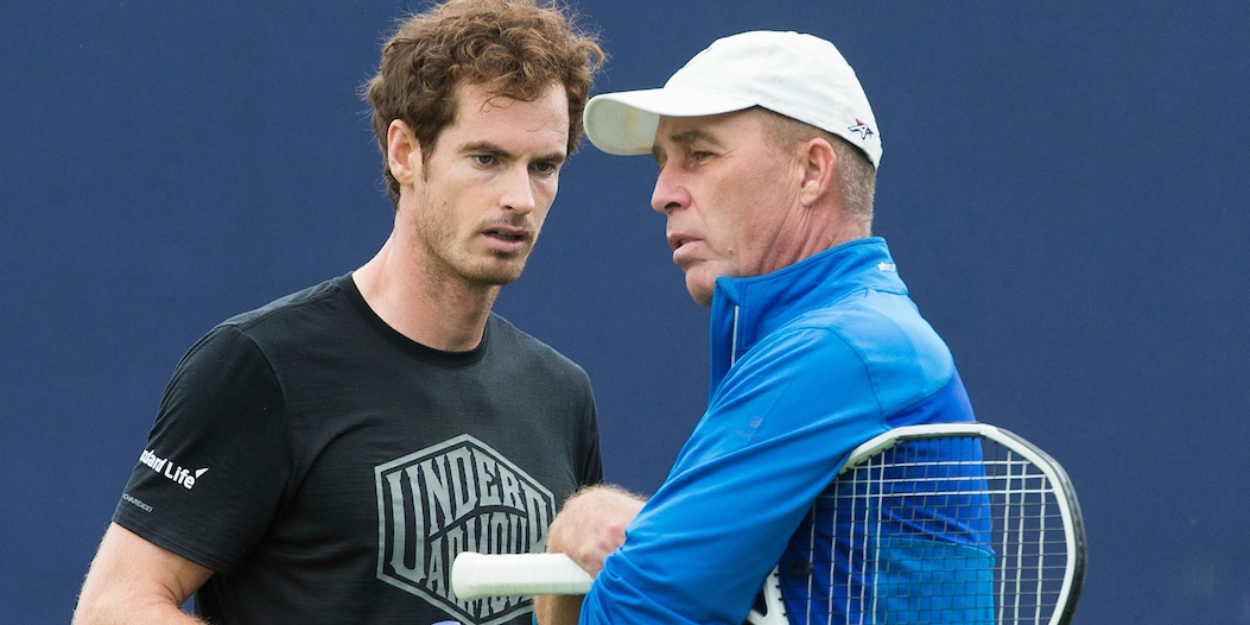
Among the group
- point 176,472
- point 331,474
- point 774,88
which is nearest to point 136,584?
point 176,472

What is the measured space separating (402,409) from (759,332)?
2.81 feet

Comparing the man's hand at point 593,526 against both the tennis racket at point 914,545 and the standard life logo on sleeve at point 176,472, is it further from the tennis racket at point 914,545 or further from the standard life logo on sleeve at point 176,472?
the standard life logo on sleeve at point 176,472

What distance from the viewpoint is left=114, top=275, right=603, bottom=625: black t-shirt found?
85.8 inches

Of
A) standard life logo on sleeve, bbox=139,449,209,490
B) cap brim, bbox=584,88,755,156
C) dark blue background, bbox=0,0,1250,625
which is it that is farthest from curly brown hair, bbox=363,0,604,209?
dark blue background, bbox=0,0,1250,625

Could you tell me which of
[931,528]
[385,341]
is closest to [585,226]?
[385,341]

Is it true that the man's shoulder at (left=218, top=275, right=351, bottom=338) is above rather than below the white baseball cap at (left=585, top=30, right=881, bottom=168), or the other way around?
below

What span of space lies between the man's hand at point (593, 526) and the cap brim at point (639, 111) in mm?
494

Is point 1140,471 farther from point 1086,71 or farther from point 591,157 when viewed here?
point 591,157

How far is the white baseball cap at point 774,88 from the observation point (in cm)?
177

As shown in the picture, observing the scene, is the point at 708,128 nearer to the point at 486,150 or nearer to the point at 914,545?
the point at 914,545

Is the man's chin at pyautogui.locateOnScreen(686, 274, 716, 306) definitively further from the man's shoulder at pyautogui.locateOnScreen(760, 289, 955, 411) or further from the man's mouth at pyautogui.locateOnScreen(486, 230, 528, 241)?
the man's mouth at pyautogui.locateOnScreen(486, 230, 528, 241)

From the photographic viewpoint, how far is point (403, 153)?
2.60 metres

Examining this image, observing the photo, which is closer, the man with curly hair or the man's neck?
the man with curly hair

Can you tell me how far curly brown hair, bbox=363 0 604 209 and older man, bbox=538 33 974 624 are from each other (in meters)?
0.46
